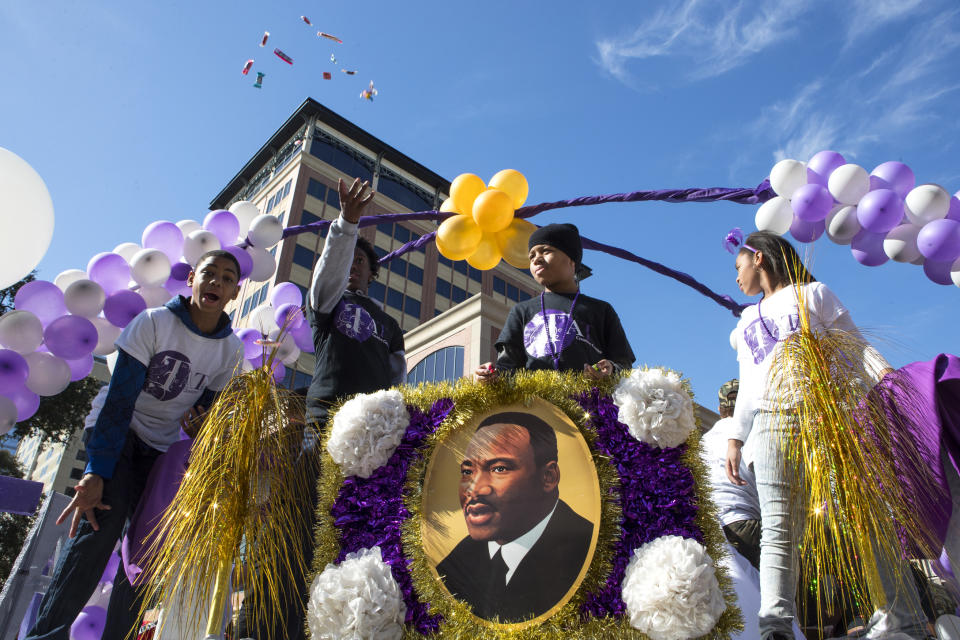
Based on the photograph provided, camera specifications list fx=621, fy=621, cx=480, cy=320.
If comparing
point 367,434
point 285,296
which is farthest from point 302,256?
point 367,434

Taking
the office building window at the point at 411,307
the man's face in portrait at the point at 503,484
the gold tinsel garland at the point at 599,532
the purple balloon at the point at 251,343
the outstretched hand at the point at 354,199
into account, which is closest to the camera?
the gold tinsel garland at the point at 599,532

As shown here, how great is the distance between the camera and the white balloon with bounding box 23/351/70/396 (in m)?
3.67

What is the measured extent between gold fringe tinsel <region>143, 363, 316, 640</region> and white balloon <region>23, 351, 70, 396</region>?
87.7 inches

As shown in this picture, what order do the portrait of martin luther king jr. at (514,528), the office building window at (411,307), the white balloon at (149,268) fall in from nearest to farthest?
the portrait of martin luther king jr. at (514,528), the white balloon at (149,268), the office building window at (411,307)

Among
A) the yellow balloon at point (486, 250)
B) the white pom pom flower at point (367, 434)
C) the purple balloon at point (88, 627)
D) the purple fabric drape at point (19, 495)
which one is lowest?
→ the purple balloon at point (88, 627)

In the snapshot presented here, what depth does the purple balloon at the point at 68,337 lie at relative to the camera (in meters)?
3.64

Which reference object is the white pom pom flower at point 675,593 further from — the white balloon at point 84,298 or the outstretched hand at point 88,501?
the white balloon at point 84,298

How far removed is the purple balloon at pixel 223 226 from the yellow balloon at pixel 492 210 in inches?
65.5

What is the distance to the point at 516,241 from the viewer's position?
4082mm

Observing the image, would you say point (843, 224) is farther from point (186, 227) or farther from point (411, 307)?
point (411, 307)

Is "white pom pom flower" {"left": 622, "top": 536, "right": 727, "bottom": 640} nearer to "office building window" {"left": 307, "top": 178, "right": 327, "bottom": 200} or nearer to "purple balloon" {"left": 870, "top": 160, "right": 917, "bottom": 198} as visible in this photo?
"purple balloon" {"left": 870, "top": 160, "right": 917, "bottom": 198}

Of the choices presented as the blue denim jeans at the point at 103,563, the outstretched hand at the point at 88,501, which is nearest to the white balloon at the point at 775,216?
the blue denim jeans at the point at 103,563

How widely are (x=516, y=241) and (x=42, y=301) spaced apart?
9.57 ft

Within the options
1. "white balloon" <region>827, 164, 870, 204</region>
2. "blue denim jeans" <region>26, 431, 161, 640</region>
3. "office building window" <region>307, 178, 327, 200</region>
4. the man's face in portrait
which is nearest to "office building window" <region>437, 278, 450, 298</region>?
"office building window" <region>307, 178, 327, 200</region>
